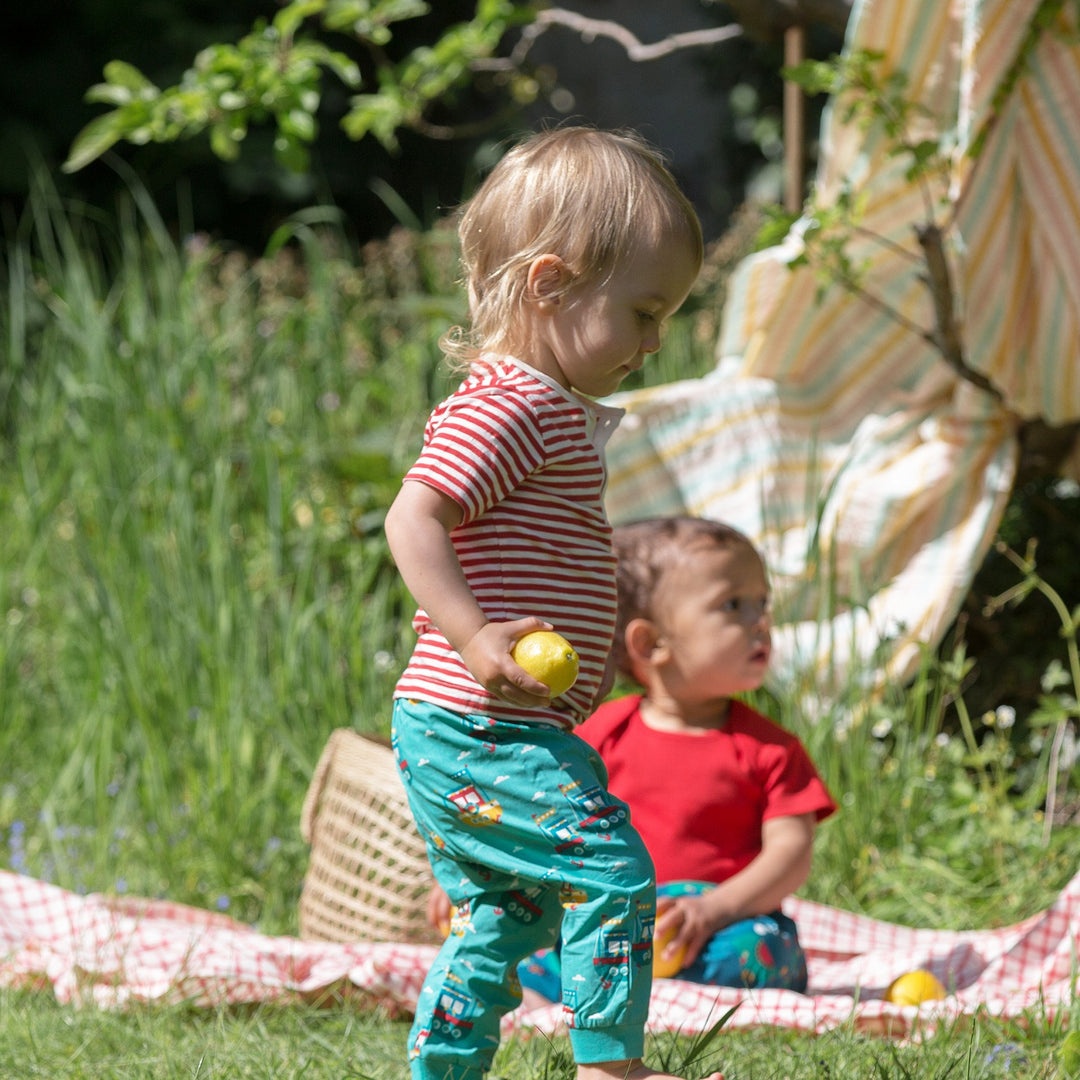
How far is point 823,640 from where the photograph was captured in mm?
3289

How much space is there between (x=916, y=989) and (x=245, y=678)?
5.64 ft

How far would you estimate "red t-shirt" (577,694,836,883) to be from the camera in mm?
2426

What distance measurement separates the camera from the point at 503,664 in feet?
4.78

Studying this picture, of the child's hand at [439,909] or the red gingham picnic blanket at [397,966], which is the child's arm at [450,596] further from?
the child's hand at [439,909]

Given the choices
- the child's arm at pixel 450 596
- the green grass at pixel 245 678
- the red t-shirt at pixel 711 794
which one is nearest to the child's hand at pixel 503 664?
the child's arm at pixel 450 596

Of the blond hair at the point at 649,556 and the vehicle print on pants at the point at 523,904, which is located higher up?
the blond hair at the point at 649,556

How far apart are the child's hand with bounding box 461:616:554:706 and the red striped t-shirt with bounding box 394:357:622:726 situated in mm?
104

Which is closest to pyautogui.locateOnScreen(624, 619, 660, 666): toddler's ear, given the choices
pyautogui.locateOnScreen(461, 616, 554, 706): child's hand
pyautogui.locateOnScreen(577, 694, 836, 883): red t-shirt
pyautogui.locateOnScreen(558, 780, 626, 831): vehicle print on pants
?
pyautogui.locateOnScreen(577, 694, 836, 883): red t-shirt

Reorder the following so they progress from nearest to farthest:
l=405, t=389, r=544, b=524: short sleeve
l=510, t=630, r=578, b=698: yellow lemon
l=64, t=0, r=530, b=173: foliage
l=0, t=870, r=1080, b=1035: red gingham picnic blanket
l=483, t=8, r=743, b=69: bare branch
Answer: l=510, t=630, r=578, b=698: yellow lemon < l=405, t=389, r=544, b=524: short sleeve < l=0, t=870, r=1080, b=1035: red gingham picnic blanket < l=64, t=0, r=530, b=173: foliage < l=483, t=8, r=743, b=69: bare branch

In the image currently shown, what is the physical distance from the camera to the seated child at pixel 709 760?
2.32 meters

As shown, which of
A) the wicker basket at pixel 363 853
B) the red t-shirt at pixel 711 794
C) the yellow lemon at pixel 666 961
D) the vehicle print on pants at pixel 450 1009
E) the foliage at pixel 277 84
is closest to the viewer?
the vehicle print on pants at pixel 450 1009

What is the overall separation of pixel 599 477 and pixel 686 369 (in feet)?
9.34

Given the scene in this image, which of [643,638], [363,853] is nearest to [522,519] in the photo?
[643,638]

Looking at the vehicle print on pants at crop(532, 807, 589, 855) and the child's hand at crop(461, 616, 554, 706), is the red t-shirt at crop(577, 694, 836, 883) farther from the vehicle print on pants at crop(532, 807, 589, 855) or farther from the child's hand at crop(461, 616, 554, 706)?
the child's hand at crop(461, 616, 554, 706)
